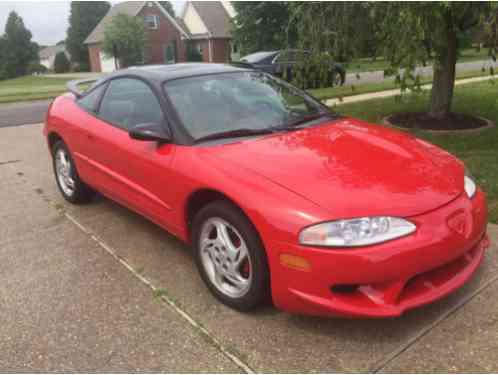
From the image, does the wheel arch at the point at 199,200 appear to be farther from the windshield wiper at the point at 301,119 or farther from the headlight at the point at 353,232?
the windshield wiper at the point at 301,119

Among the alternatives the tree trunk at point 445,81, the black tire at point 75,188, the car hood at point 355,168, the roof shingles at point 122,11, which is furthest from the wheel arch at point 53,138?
the roof shingles at point 122,11

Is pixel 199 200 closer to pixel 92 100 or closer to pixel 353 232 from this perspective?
pixel 353 232

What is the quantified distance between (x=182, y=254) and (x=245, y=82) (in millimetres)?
1482

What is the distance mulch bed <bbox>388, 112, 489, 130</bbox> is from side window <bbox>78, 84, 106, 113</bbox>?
4.95 m

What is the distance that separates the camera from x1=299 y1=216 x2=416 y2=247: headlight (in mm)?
2326

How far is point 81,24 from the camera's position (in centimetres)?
6347

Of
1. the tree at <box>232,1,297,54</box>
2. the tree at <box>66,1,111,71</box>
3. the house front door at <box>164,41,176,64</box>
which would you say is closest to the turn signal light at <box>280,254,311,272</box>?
the tree at <box>232,1,297,54</box>

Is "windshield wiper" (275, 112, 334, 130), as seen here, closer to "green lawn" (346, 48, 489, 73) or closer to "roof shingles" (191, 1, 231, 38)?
"green lawn" (346, 48, 489, 73)

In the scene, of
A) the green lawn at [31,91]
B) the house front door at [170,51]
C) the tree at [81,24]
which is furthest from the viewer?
the tree at [81,24]

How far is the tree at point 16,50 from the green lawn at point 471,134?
62999mm

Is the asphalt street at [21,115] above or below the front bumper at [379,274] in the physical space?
below

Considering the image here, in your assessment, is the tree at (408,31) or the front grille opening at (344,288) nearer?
the front grille opening at (344,288)

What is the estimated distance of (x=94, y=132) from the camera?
406 cm

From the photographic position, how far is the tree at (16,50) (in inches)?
2480
